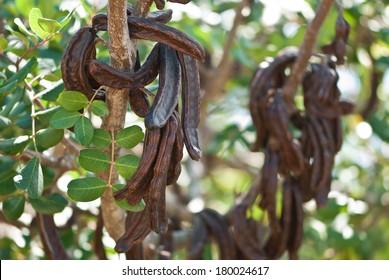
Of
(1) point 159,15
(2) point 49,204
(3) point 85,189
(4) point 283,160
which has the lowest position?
(4) point 283,160

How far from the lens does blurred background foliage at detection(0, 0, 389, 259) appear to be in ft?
5.97

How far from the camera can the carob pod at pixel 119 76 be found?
103 cm

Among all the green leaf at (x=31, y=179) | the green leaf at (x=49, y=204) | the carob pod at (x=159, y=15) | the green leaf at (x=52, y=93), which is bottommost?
the green leaf at (x=49, y=204)

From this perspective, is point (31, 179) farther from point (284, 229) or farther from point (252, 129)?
point (252, 129)

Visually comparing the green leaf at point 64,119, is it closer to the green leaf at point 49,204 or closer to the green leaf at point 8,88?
the green leaf at point 8,88

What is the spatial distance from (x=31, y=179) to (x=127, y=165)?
0.50ft

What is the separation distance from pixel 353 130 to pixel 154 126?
1.61m

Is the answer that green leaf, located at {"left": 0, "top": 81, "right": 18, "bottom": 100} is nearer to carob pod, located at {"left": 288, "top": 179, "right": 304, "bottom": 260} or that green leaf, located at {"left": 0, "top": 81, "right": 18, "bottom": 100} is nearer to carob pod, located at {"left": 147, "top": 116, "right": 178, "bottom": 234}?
carob pod, located at {"left": 147, "top": 116, "right": 178, "bottom": 234}

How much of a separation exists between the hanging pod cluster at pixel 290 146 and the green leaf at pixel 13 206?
1.86ft

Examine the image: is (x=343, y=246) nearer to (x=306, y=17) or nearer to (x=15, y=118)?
(x=306, y=17)

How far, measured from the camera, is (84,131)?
3.67ft

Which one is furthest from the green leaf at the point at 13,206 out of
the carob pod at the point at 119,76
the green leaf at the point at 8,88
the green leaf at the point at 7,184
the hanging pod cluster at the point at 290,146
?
the hanging pod cluster at the point at 290,146

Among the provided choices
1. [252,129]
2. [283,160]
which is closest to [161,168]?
[283,160]

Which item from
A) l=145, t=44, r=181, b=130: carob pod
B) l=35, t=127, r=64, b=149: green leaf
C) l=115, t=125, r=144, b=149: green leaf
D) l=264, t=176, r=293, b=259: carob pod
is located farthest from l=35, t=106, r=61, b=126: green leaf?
l=264, t=176, r=293, b=259: carob pod
